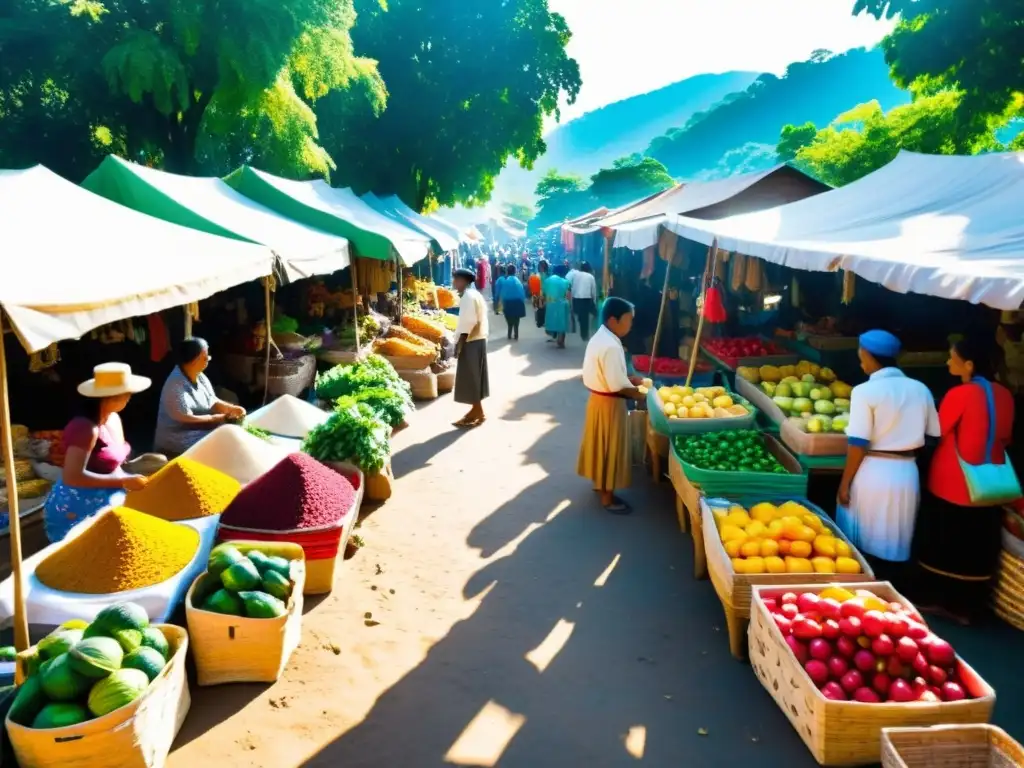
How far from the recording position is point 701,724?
3.28 metres

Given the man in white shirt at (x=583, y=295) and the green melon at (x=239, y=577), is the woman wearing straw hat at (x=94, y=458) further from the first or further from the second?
the man in white shirt at (x=583, y=295)

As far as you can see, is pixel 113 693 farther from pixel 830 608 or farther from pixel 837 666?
pixel 830 608

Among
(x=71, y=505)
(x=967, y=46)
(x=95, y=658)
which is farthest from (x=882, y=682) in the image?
(x=967, y=46)

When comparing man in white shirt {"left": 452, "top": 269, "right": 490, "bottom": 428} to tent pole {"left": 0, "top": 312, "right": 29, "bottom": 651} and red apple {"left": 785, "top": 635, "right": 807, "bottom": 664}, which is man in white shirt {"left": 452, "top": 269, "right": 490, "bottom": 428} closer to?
tent pole {"left": 0, "top": 312, "right": 29, "bottom": 651}

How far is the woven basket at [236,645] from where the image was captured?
332 centimetres

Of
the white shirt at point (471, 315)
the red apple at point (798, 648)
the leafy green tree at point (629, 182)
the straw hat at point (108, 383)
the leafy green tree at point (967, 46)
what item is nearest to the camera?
the red apple at point (798, 648)

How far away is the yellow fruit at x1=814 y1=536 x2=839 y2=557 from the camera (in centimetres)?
391

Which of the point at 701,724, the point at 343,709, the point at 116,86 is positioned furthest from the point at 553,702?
the point at 116,86

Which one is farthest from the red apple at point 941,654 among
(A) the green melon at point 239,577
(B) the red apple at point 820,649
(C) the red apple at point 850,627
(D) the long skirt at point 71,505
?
(D) the long skirt at point 71,505

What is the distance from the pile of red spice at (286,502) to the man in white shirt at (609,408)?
2.27 m

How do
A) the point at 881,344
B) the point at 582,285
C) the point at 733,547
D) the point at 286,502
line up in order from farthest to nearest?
1. the point at 582,285
2. the point at 286,502
3. the point at 881,344
4. the point at 733,547

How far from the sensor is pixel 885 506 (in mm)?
4082

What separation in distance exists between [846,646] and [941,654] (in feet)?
1.22

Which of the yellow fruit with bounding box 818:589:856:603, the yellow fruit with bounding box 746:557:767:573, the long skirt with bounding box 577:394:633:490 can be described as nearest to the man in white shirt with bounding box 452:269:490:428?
the long skirt with bounding box 577:394:633:490
